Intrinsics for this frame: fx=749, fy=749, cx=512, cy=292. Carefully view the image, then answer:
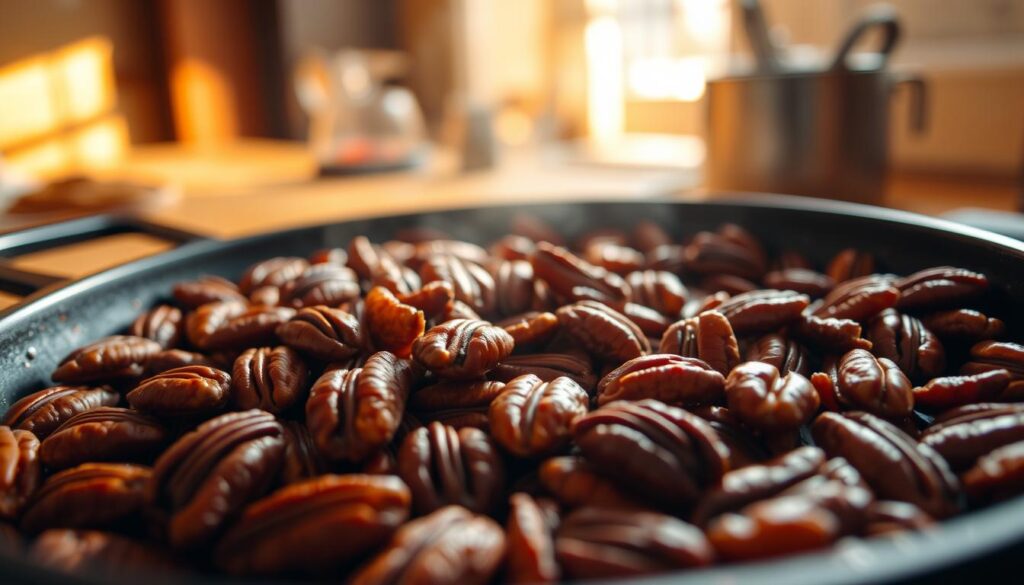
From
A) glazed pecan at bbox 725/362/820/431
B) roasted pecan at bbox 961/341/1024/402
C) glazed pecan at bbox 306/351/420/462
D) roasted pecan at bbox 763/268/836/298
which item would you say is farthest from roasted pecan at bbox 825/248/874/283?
glazed pecan at bbox 306/351/420/462

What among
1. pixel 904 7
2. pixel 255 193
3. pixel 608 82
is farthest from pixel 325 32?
pixel 904 7

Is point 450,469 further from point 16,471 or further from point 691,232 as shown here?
point 691,232

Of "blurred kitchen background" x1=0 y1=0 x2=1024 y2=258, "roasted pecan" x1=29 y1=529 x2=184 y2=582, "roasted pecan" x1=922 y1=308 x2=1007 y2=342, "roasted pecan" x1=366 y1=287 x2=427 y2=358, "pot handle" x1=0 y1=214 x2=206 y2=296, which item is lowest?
"roasted pecan" x1=29 y1=529 x2=184 y2=582

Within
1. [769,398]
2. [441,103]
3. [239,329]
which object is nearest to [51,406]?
[239,329]

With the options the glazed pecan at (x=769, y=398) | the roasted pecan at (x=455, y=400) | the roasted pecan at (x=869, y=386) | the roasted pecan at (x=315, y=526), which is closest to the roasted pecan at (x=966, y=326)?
the roasted pecan at (x=869, y=386)

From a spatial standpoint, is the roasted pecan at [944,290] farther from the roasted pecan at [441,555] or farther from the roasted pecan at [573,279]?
the roasted pecan at [441,555]

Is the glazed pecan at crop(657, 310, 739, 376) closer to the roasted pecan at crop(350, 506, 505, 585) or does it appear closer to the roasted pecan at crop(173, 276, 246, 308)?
the roasted pecan at crop(350, 506, 505, 585)

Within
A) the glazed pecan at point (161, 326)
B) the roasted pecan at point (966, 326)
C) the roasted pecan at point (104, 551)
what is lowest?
the roasted pecan at point (104, 551)
